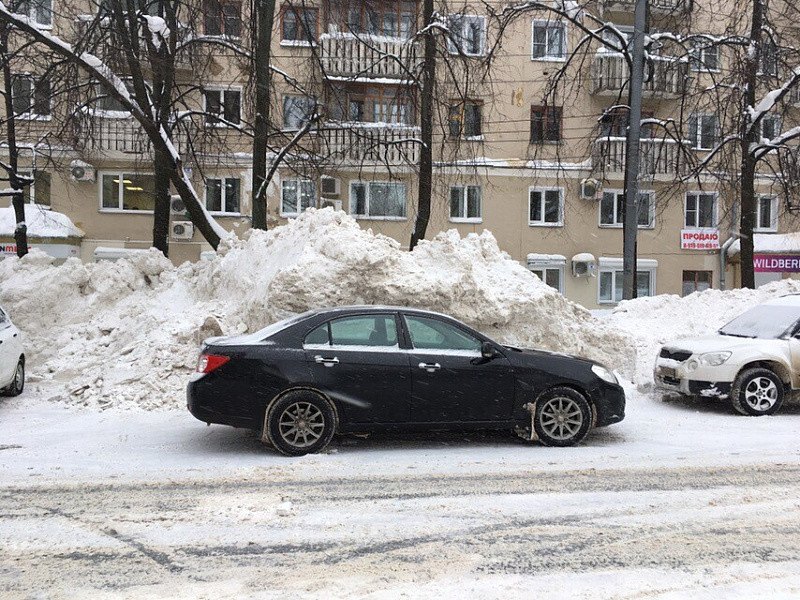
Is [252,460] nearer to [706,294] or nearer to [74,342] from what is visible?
[74,342]

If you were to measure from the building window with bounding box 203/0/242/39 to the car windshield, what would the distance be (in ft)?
39.3

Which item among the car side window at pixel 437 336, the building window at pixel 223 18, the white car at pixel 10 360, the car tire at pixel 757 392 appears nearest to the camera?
the car side window at pixel 437 336

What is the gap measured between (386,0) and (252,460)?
1382cm

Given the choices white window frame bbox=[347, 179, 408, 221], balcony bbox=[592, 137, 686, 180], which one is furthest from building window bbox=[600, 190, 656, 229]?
white window frame bbox=[347, 179, 408, 221]

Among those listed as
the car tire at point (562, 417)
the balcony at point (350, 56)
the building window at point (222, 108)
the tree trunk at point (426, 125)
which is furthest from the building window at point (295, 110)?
the car tire at point (562, 417)

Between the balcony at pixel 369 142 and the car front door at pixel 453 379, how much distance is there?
1044 centimetres

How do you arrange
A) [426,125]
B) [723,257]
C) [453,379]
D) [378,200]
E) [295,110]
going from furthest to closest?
[723,257] → [378,200] → [295,110] → [426,125] → [453,379]

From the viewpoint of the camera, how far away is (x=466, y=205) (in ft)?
88.0

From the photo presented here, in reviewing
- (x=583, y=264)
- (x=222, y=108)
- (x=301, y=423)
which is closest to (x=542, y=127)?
(x=583, y=264)

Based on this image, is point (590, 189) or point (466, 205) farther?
point (466, 205)

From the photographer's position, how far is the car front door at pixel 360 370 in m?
6.93

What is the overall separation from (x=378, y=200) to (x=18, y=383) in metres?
17.6

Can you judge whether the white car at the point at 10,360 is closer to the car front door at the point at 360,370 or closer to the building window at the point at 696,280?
the car front door at the point at 360,370

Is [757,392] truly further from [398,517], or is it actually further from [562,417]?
[398,517]
